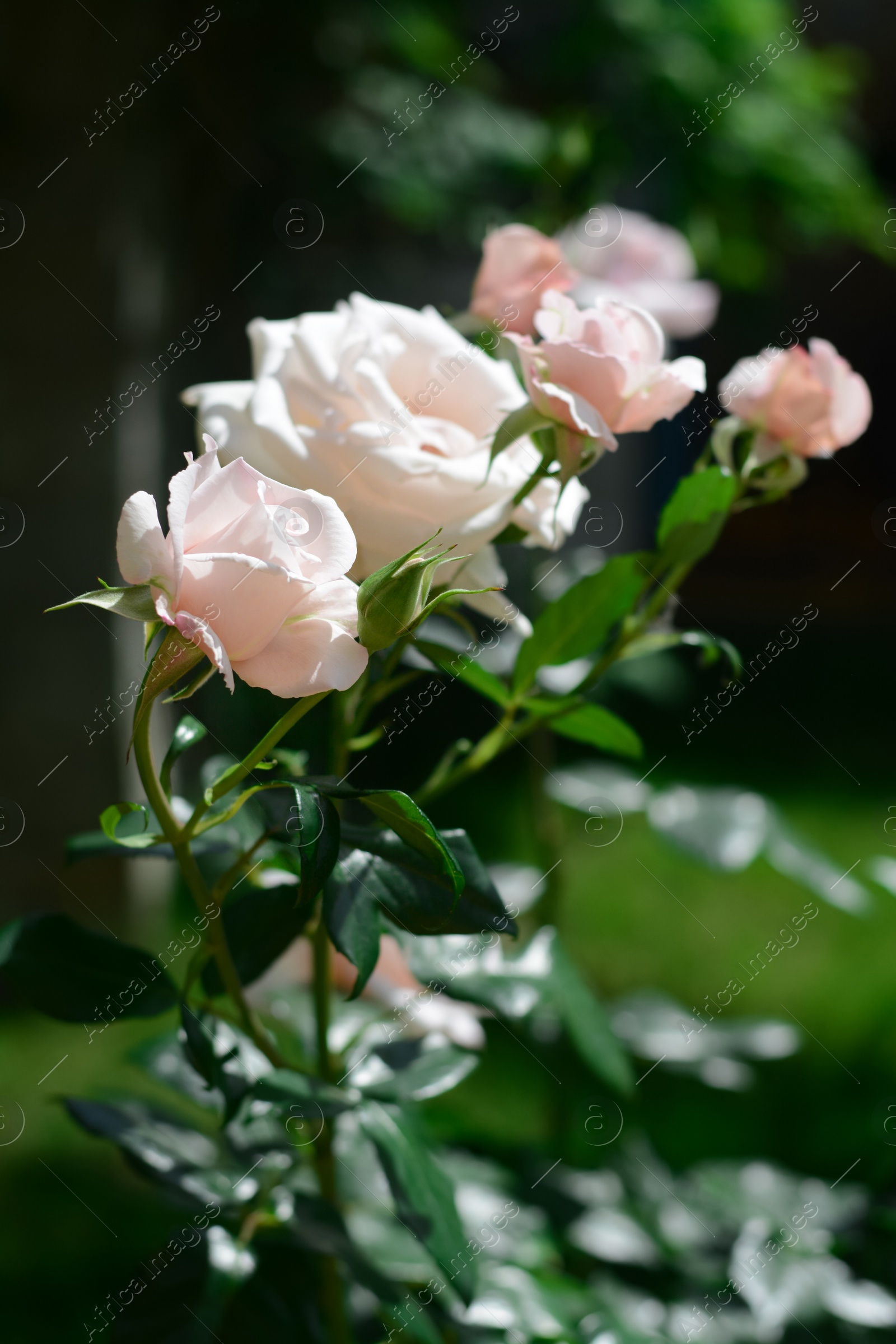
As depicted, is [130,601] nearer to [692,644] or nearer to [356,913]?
[356,913]

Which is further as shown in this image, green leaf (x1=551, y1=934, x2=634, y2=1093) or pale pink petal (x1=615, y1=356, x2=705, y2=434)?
green leaf (x1=551, y1=934, x2=634, y2=1093)

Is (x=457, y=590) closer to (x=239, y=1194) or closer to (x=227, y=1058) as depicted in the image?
(x=227, y=1058)

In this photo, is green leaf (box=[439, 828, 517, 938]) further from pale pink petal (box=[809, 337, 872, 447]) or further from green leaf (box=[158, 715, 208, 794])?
pale pink petal (box=[809, 337, 872, 447])

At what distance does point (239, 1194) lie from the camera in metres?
0.51

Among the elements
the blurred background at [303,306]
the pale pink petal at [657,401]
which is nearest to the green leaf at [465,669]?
the pale pink petal at [657,401]

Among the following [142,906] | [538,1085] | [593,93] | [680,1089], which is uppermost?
[593,93]

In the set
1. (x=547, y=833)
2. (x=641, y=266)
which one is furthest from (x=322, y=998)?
(x=641, y=266)

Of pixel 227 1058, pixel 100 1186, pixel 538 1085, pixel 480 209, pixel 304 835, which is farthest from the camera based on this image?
pixel 480 209

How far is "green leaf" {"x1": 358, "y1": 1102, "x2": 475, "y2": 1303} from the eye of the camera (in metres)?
0.44

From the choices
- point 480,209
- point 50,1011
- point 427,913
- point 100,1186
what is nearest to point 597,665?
point 427,913

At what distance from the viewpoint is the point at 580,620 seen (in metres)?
0.50

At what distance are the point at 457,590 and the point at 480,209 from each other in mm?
1648

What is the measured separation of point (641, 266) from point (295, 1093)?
0.75m

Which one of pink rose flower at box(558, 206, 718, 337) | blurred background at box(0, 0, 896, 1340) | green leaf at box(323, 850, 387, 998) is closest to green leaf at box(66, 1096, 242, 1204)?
green leaf at box(323, 850, 387, 998)
